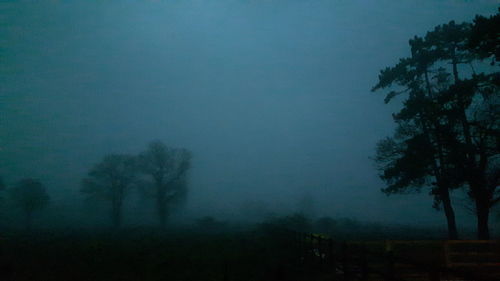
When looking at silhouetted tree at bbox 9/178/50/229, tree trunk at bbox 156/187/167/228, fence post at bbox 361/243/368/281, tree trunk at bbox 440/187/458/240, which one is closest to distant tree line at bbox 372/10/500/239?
tree trunk at bbox 440/187/458/240

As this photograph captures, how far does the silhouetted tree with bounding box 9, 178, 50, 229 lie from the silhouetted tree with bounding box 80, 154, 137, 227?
14.8m

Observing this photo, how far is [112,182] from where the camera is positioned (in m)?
52.2

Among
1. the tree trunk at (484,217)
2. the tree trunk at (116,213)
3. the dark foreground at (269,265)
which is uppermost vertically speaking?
the tree trunk at (484,217)

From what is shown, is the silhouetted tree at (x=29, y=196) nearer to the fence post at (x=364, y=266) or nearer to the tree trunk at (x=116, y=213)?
the tree trunk at (x=116, y=213)

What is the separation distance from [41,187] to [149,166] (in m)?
28.3

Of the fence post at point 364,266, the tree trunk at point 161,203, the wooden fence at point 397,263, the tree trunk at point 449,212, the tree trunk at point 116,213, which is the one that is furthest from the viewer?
the tree trunk at point 116,213

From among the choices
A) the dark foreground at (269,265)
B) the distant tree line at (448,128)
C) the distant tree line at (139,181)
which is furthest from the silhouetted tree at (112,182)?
the distant tree line at (448,128)

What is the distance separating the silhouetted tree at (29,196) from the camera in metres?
58.1

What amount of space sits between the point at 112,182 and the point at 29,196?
66.6ft

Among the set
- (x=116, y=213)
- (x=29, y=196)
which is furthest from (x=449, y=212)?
(x=29, y=196)

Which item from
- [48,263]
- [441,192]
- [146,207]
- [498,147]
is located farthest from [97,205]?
[498,147]

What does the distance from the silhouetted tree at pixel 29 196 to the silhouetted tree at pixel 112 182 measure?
48.4ft

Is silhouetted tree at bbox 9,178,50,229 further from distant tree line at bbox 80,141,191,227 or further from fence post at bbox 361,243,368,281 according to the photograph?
fence post at bbox 361,243,368,281

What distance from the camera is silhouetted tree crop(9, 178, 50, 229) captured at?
58125mm
